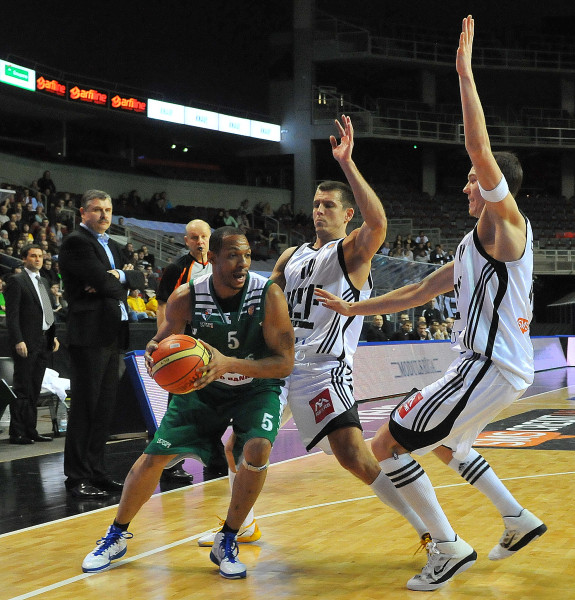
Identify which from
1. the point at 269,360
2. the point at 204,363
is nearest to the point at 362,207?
the point at 269,360

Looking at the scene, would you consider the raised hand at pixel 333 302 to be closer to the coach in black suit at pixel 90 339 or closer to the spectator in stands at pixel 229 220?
the coach in black suit at pixel 90 339

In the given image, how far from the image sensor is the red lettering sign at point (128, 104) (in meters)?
30.0

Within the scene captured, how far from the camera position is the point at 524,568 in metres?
4.46

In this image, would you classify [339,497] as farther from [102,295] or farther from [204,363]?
[204,363]

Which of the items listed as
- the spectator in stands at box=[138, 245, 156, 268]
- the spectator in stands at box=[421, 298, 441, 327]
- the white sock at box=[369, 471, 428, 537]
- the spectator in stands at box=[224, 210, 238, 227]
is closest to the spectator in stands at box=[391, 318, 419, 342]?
the spectator in stands at box=[421, 298, 441, 327]

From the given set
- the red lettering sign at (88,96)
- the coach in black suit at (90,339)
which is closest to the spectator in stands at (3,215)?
the red lettering sign at (88,96)

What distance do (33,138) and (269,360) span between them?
29103mm

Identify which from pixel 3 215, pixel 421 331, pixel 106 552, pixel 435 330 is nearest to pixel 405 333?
pixel 421 331

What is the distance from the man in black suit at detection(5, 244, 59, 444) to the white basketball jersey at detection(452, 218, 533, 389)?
20.3 ft

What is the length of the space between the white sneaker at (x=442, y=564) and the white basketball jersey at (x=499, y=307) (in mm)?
863

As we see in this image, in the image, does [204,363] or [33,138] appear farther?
[33,138]

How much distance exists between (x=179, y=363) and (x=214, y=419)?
0.58 metres

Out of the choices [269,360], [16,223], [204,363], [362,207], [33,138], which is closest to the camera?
[204,363]

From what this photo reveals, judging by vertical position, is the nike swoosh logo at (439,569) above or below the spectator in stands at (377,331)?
below
